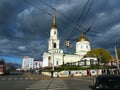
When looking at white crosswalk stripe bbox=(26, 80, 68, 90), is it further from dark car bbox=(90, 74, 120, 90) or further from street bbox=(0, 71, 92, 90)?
dark car bbox=(90, 74, 120, 90)

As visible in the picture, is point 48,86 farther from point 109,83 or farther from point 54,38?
point 54,38

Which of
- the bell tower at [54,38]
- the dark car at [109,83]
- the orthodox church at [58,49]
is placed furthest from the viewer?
the orthodox church at [58,49]

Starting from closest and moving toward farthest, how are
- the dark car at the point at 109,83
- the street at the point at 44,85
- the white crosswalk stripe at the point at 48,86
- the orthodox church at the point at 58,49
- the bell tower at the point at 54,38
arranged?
the dark car at the point at 109,83
the white crosswalk stripe at the point at 48,86
the street at the point at 44,85
the bell tower at the point at 54,38
the orthodox church at the point at 58,49

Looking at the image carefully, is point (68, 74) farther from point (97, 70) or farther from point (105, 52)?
point (105, 52)

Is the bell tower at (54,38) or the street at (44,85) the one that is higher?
the bell tower at (54,38)

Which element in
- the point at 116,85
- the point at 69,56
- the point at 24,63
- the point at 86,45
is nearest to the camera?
the point at 116,85

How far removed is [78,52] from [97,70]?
221ft

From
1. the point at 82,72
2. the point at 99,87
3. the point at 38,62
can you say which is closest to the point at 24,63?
the point at 38,62

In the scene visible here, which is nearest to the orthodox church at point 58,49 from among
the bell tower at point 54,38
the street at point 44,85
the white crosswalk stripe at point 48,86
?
the bell tower at point 54,38

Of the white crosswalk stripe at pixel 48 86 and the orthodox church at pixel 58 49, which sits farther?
the orthodox church at pixel 58 49

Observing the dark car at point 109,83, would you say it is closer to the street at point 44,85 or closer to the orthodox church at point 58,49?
the street at point 44,85

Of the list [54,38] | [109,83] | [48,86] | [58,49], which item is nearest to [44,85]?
[48,86]

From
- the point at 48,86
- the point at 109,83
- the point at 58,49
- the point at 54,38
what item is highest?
the point at 54,38

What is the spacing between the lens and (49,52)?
116 m
